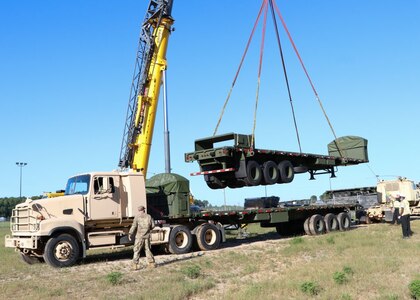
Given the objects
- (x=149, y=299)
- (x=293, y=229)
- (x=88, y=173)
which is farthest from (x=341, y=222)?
(x=149, y=299)

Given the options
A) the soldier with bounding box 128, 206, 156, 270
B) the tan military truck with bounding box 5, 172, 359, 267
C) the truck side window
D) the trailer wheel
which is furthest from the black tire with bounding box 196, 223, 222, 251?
the trailer wheel

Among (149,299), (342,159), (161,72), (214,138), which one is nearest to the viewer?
(149,299)

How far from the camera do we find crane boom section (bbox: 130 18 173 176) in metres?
21.2

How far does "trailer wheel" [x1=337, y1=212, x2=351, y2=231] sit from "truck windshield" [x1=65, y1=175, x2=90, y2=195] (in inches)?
476

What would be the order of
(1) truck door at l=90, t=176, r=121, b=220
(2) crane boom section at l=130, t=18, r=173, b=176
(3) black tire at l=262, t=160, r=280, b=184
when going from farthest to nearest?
1. (2) crane boom section at l=130, t=18, r=173, b=176
2. (3) black tire at l=262, t=160, r=280, b=184
3. (1) truck door at l=90, t=176, r=121, b=220

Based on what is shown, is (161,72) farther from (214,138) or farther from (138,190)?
(138,190)

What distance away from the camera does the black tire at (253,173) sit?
16.6 m

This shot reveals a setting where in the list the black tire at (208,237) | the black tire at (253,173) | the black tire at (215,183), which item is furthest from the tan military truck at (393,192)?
the black tire at (208,237)

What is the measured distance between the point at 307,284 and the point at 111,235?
666 cm

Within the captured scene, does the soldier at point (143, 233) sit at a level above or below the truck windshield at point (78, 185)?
below

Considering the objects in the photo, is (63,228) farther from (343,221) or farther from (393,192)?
(393,192)

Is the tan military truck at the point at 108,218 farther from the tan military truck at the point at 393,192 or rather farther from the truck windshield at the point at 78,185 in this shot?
the tan military truck at the point at 393,192

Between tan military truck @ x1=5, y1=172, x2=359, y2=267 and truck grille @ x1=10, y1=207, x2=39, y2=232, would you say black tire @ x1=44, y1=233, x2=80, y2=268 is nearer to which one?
tan military truck @ x1=5, y1=172, x2=359, y2=267

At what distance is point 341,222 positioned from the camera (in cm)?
2108
